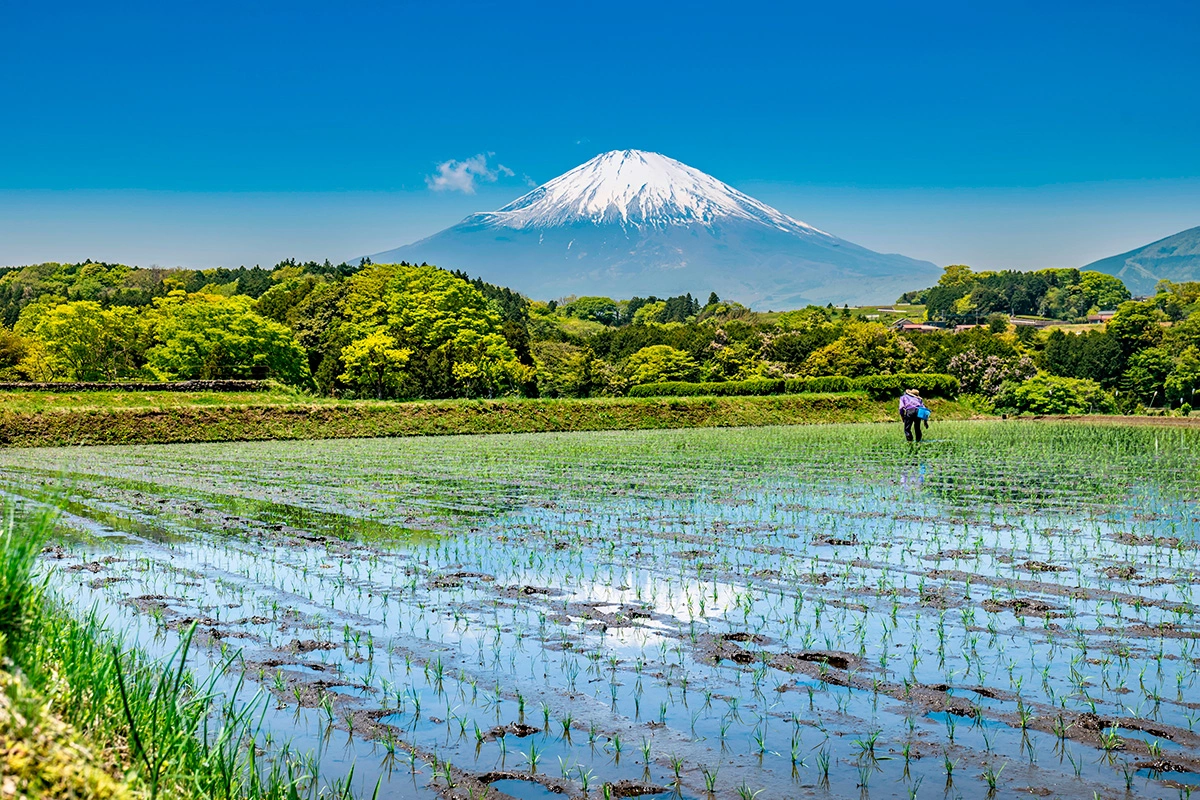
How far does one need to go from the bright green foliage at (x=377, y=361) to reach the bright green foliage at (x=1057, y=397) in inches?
1147

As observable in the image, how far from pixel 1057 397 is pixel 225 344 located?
42539 millimetres

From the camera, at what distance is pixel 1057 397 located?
41.6m

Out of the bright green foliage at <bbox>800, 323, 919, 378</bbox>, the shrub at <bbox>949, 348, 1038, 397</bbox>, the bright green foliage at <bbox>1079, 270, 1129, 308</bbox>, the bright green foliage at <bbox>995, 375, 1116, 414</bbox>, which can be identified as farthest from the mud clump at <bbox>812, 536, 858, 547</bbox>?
the bright green foliage at <bbox>1079, 270, 1129, 308</bbox>

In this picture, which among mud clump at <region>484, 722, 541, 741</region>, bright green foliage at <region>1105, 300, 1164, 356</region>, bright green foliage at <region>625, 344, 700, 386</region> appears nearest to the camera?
mud clump at <region>484, 722, 541, 741</region>

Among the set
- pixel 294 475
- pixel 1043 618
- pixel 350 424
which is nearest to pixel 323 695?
pixel 1043 618

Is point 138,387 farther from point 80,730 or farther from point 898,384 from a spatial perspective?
point 80,730

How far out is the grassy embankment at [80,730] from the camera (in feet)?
7.45

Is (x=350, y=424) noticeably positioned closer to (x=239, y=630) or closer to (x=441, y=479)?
(x=441, y=479)

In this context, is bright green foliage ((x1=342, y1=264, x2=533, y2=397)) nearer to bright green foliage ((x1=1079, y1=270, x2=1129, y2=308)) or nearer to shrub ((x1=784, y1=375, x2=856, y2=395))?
shrub ((x1=784, y1=375, x2=856, y2=395))

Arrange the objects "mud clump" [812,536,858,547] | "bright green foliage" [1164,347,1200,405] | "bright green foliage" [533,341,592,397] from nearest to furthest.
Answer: "mud clump" [812,536,858,547], "bright green foliage" [1164,347,1200,405], "bright green foliage" [533,341,592,397]

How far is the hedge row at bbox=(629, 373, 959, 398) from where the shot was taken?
46.7 meters

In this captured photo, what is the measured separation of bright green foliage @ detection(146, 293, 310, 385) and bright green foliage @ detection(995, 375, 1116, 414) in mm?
38823

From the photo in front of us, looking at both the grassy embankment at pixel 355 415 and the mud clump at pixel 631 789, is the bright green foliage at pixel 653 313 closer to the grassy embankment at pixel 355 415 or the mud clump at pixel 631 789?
the grassy embankment at pixel 355 415

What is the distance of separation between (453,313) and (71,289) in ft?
255
